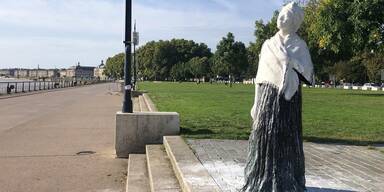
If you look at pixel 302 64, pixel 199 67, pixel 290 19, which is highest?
pixel 199 67

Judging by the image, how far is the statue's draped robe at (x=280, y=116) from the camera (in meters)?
4.98

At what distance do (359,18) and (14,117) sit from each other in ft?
68.3

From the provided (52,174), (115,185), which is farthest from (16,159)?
(115,185)

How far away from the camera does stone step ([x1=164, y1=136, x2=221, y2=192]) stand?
20.7 feet

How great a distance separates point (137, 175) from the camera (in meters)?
8.45

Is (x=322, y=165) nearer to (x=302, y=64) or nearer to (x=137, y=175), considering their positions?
(x=137, y=175)

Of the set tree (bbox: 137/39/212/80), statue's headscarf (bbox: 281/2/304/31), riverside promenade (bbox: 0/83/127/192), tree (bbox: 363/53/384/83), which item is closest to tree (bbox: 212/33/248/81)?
Answer: tree (bbox: 363/53/384/83)

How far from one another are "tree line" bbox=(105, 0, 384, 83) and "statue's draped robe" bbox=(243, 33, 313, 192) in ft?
88.2

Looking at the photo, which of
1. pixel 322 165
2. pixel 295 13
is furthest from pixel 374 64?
pixel 295 13

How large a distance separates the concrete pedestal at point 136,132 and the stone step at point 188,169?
0.99m

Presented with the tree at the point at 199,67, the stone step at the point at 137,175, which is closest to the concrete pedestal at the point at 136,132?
the stone step at the point at 137,175

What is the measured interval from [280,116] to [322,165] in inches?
140

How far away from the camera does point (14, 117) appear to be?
20.4 meters

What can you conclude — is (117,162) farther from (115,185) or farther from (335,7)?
(335,7)
